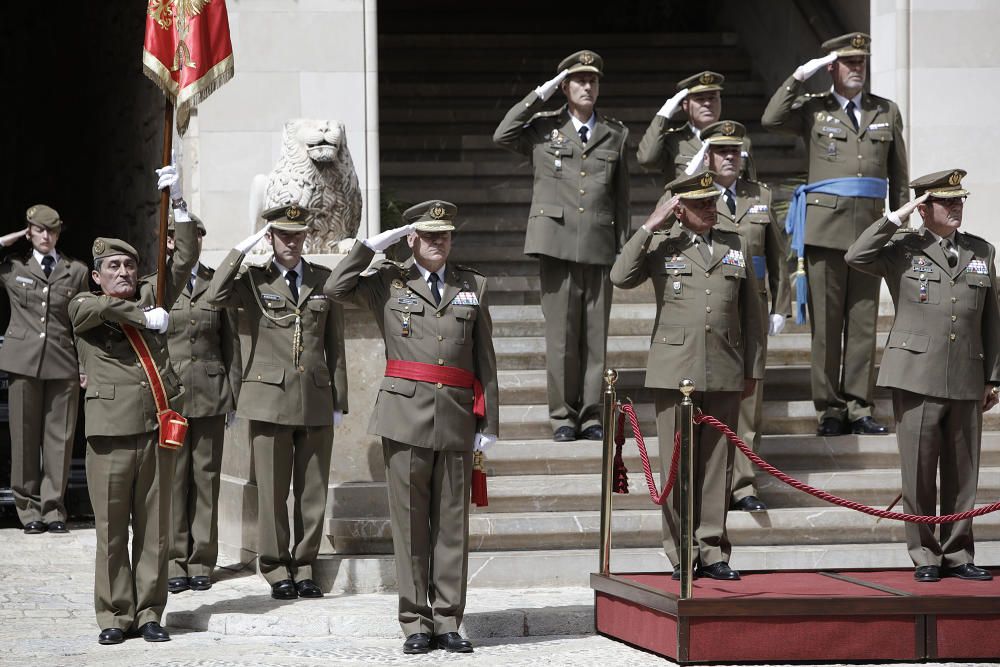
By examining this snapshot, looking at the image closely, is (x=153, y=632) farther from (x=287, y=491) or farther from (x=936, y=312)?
(x=936, y=312)

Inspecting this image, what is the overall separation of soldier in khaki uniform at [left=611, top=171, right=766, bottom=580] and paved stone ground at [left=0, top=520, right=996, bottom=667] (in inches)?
29.7

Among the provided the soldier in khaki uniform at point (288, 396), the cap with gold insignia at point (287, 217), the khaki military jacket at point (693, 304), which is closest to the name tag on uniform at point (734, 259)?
the khaki military jacket at point (693, 304)

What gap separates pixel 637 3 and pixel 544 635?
10147 millimetres

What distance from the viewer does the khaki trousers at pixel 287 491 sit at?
360 inches

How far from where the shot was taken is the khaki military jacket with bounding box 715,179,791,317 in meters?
9.61

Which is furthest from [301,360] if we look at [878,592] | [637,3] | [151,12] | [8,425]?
[637,3]

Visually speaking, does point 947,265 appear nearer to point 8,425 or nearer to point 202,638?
point 202,638

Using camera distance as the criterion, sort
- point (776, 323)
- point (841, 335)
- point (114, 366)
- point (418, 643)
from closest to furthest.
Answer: point (418, 643), point (114, 366), point (776, 323), point (841, 335)

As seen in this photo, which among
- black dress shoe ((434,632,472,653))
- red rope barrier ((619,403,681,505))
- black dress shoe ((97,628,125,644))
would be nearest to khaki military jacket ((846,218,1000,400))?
red rope barrier ((619,403,681,505))

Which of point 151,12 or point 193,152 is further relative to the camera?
point 193,152

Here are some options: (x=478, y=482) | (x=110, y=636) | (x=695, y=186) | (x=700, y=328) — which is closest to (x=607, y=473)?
(x=478, y=482)

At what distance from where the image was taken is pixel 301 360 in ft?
30.0

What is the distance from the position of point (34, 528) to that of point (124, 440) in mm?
3417

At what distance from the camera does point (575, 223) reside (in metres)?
10.3
